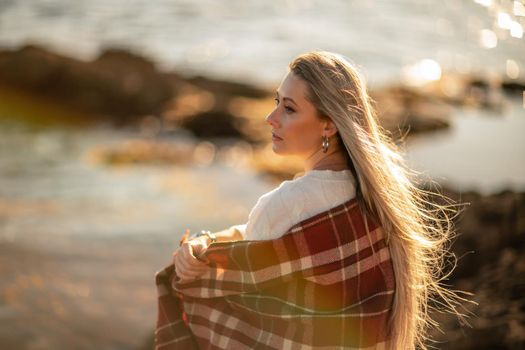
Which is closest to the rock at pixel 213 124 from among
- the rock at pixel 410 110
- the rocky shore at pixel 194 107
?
the rocky shore at pixel 194 107

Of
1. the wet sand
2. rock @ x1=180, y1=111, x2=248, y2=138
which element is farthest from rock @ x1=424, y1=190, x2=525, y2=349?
rock @ x1=180, y1=111, x2=248, y2=138

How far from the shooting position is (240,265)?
2.23 meters

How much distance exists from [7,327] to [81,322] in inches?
21.0

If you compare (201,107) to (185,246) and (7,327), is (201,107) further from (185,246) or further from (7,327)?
(185,246)

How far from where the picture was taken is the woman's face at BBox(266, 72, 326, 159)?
7.45ft

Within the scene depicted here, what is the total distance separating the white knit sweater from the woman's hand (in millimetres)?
197

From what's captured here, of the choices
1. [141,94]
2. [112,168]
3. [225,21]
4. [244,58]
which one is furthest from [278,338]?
[225,21]

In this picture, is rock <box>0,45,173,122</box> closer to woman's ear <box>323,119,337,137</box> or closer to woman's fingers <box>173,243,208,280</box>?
woman's fingers <box>173,243,208,280</box>

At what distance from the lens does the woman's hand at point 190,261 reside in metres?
2.30

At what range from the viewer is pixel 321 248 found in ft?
7.10

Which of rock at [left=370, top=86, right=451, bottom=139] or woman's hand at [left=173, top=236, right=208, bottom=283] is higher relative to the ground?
rock at [left=370, top=86, right=451, bottom=139]

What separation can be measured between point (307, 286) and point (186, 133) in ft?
27.8

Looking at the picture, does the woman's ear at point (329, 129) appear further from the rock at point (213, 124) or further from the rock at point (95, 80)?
the rock at point (95, 80)

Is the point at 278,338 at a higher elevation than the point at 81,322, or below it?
higher
